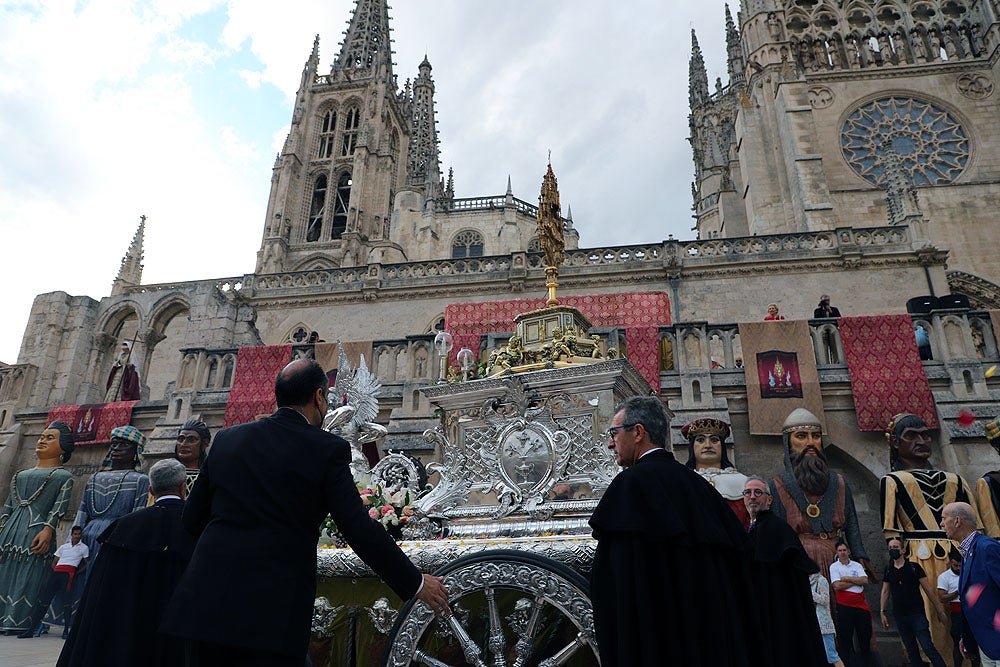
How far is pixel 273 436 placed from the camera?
9.43ft

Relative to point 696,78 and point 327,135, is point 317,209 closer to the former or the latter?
point 327,135

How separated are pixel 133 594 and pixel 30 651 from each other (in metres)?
4.20

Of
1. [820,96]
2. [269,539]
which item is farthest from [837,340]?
[820,96]

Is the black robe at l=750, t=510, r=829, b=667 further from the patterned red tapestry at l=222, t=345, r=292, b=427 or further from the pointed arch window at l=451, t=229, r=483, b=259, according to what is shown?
the pointed arch window at l=451, t=229, r=483, b=259

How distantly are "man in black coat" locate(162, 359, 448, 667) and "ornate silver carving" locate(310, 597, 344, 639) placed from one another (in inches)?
46.7

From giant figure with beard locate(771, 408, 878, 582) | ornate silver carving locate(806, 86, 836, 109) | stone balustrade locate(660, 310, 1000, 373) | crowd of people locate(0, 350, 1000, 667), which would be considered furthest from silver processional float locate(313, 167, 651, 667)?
ornate silver carving locate(806, 86, 836, 109)

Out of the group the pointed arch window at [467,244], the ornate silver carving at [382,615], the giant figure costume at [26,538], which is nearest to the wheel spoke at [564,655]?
the ornate silver carving at [382,615]

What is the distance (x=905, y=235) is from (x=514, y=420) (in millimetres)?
19369

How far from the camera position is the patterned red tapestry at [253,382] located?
12.7 meters

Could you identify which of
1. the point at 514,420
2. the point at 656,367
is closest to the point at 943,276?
the point at 656,367

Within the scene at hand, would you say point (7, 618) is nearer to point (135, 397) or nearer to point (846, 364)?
point (135, 397)

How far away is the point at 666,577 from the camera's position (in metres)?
2.83

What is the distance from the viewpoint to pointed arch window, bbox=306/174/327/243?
49781 millimetres

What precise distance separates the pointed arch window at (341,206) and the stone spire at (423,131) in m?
5.79
